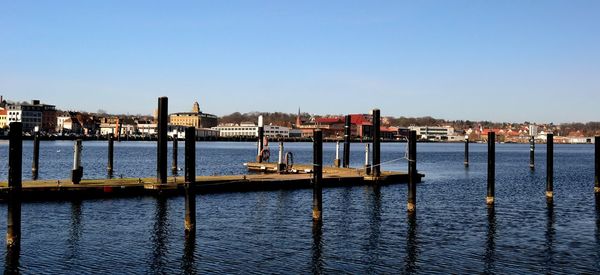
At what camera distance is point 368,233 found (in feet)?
94.3

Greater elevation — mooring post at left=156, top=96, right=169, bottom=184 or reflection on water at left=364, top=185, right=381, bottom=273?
mooring post at left=156, top=96, right=169, bottom=184

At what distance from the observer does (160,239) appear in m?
26.3

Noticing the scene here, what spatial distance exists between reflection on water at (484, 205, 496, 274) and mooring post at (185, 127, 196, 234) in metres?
11.9

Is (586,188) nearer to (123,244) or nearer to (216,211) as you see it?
(216,211)

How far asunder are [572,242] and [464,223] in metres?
5.84

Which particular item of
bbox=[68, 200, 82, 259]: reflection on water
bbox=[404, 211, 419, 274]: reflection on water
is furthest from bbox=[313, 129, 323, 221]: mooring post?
bbox=[68, 200, 82, 259]: reflection on water

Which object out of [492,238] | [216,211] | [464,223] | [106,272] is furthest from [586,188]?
[106,272]

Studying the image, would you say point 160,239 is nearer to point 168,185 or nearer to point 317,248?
point 317,248

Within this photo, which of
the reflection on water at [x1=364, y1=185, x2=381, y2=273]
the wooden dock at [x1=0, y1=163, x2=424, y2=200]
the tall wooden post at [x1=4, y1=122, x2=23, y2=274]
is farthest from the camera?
the wooden dock at [x1=0, y1=163, x2=424, y2=200]

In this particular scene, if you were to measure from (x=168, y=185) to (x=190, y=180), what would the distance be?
14756mm

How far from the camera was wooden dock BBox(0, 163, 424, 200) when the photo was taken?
3616 cm

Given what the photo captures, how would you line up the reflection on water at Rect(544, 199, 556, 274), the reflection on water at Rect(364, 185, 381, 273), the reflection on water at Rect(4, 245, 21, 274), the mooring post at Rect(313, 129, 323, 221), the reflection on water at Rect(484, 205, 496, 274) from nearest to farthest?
the reflection on water at Rect(4, 245, 21, 274), the reflection on water at Rect(484, 205, 496, 274), the reflection on water at Rect(544, 199, 556, 274), the reflection on water at Rect(364, 185, 381, 273), the mooring post at Rect(313, 129, 323, 221)

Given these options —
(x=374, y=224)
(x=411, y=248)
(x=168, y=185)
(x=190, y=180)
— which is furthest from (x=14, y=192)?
(x=168, y=185)

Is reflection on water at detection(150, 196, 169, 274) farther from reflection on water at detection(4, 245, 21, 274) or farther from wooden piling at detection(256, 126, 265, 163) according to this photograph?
wooden piling at detection(256, 126, 265, 163)
